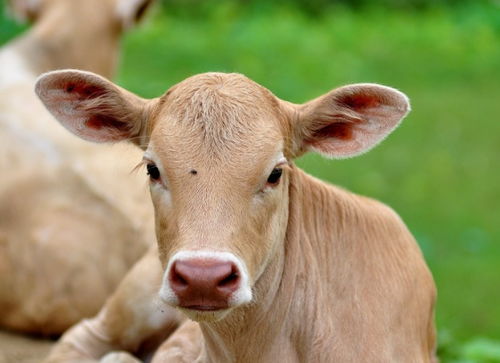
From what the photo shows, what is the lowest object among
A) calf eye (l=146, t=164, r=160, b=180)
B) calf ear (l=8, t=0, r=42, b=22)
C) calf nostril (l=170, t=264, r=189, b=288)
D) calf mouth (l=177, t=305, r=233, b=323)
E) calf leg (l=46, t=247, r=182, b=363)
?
calf leg (l=46, t=247, r=182, b=363)

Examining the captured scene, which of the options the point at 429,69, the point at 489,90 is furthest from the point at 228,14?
the point at 489,90

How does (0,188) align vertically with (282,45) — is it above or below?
above

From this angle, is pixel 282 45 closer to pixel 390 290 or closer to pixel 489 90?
pixel 489 90

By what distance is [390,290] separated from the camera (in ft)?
19.5

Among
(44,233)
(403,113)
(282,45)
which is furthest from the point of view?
(282,45)

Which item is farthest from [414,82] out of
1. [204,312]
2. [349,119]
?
[204,312]

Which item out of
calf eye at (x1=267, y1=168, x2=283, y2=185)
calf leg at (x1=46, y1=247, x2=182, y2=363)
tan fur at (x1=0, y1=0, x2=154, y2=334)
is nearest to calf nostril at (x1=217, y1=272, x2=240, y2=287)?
calf eye at (x1=267, y1=168, x2=283, y2=185)

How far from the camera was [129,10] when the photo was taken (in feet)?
36.3

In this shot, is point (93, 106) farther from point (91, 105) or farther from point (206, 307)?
point (206, 307)

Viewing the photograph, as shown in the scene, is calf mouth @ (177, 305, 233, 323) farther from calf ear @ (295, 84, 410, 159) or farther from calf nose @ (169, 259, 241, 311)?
calf ear @ (295, 84, 410, 159)

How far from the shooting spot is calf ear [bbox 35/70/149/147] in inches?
229

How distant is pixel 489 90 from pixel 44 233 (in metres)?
12.0

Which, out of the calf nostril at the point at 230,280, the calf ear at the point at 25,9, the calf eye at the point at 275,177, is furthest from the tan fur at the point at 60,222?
the calf nostril at the point at 230,280

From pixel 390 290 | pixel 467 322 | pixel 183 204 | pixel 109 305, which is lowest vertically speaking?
pixel 467 322
